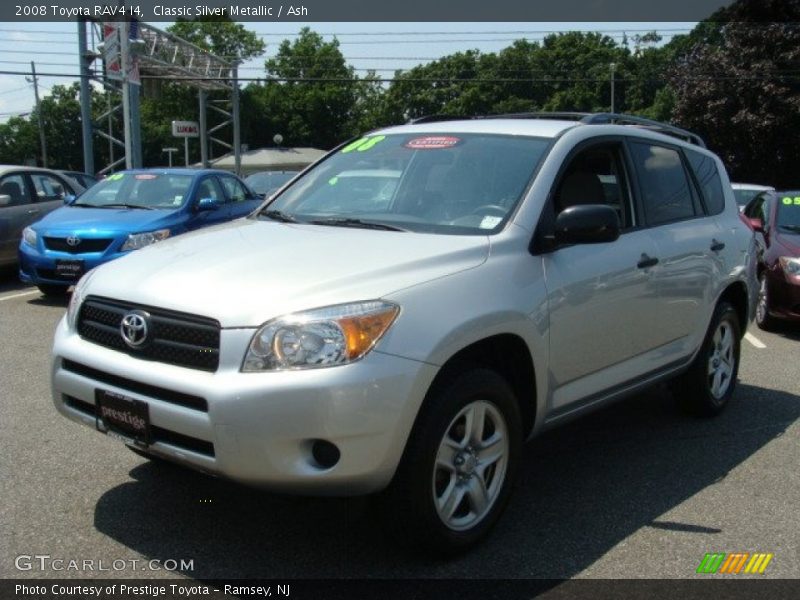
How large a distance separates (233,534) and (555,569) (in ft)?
4.53

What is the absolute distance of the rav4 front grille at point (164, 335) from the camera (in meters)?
3.03

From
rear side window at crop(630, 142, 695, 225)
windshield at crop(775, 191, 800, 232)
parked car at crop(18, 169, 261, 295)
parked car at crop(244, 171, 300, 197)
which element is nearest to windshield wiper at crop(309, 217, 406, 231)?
rear side window at crop(630, 142, 695, 225)

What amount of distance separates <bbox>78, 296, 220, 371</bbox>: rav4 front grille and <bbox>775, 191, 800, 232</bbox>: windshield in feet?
26.3

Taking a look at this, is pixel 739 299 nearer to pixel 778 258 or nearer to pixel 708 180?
pixel 708 180

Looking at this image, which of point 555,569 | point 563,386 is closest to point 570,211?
point 563,386

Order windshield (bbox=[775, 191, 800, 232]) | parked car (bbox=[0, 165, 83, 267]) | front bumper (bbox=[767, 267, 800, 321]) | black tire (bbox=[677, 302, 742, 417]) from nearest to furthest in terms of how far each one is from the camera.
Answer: black tire (bbox=[677, 302, 742, 417]) < front bumper (bbox=[767, 267, 800, 321]) < windshield (bbox=[775, 191, 800, 232]) < parked car (bbox=[0, 165, 83, 267])

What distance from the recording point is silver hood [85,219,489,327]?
3051 mm

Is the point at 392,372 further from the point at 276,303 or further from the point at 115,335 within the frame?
the point at 115,335

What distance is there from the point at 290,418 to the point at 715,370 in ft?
12.0

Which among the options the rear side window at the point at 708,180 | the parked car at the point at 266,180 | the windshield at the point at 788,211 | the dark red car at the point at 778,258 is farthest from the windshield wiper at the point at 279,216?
the parked car at the point at 266,180

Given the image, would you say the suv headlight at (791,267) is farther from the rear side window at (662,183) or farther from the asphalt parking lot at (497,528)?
the rear side window at (662,183)

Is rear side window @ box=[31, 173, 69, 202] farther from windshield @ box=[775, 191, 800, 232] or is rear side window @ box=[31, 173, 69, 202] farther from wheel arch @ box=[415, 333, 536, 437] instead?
wheel arch @ box=[415, 333, 536, 437]

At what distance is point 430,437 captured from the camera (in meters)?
3.13

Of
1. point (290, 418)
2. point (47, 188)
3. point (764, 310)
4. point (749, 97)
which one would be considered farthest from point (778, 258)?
point (749, 97)
